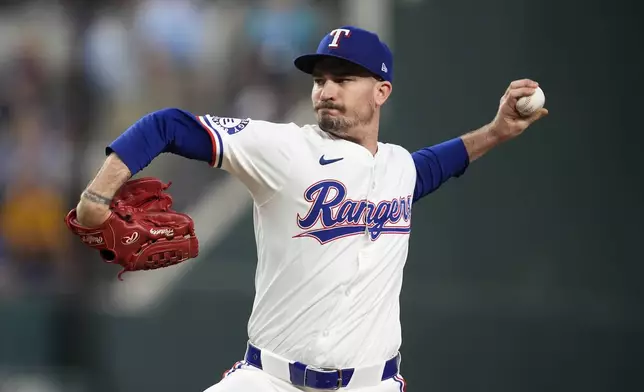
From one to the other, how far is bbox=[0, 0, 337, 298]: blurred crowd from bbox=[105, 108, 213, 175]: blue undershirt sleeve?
9.41 ft

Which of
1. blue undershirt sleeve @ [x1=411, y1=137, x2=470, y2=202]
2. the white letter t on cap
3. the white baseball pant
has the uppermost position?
the white letter t on cap

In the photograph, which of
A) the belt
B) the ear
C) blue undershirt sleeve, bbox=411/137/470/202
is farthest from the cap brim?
the belt

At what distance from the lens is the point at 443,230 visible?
5.30 m

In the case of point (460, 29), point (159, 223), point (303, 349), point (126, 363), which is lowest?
point (126, 363)

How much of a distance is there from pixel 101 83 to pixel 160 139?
10.7 ft

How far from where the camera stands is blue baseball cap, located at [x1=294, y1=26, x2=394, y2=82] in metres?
2.87

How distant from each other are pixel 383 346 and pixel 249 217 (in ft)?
8.80

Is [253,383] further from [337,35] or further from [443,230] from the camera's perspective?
[443,230]

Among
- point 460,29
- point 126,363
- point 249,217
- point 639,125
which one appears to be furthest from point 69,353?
point 639,125

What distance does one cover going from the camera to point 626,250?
526cm

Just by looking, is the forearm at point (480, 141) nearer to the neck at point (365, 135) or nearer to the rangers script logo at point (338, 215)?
the neck at point (365, 135)

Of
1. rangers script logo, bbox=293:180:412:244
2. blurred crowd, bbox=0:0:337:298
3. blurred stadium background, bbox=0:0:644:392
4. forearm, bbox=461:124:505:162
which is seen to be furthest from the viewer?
blurred crowd, bbox=0:0:337:298

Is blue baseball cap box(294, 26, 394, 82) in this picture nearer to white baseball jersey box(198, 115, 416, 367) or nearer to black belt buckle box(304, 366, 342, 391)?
white baseball jersey box(198, 115, 416, 367)

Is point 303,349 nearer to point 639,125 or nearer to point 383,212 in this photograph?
point 383,212
